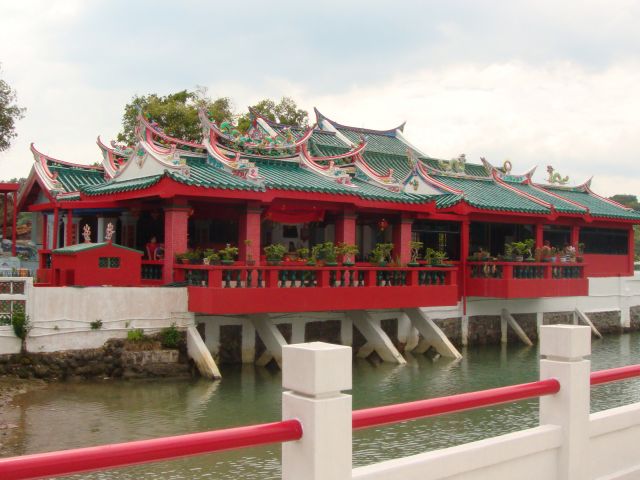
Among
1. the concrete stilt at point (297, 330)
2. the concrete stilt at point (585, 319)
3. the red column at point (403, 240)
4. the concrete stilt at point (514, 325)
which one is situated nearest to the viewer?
the concrete stilt at point (297, 330)

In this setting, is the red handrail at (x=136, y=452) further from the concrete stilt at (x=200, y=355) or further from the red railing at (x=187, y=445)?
the concrete stilt at (x=200, y=355)

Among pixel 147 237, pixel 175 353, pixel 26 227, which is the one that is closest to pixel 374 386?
pixel 175 353

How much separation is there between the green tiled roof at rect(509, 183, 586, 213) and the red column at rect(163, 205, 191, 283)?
45.9 ft

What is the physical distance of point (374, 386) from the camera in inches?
617

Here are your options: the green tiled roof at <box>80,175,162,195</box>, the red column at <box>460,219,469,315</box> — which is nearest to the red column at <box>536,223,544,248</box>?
the red column at <box>460,219,469,315</box>

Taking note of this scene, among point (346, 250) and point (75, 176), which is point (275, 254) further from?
point (75, 176)

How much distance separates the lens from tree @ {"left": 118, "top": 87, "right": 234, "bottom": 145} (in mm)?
31781

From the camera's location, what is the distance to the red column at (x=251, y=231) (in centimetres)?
1758

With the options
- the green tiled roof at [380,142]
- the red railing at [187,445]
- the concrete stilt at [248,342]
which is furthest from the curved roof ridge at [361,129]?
the red railing at [187,445]

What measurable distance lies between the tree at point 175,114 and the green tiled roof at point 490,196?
11.1m

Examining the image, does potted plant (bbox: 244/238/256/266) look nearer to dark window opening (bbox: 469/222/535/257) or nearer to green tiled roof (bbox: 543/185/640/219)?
dark window opening (bbox: 469/222/535/257)

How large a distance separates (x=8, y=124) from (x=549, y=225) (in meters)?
18.8

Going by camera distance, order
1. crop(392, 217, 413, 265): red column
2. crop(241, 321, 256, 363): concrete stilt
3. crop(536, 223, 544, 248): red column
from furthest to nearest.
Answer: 1. crop(536, 223, 544, 248): red column
2. crop(392, 217, 413, 265): red column
3. crop(241, 321, 256, 363): concrete stilt

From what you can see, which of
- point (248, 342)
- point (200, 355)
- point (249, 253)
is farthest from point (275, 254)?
point (200, 355)
